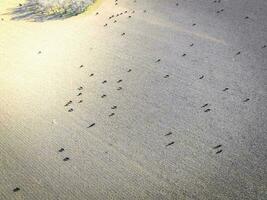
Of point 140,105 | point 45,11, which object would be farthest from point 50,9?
point 140,105

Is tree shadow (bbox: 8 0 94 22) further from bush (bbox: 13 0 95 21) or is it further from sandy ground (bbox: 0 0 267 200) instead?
sandy ground (bbox: 0 0 267 200)

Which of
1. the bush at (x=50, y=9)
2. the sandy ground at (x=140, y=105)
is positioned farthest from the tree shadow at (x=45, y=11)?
the sandy ground at (x=140, y=105)

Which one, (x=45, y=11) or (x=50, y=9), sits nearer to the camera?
(x=45, y=11)

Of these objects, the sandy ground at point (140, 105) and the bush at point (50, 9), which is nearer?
the sandy ground at point (140, 105)

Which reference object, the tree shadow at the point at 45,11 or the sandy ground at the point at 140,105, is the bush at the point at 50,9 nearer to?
the tree shadow at the point at 45,11

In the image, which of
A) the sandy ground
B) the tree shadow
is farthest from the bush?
the sandy ground

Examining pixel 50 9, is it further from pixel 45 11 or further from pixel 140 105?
pixel 140 105
